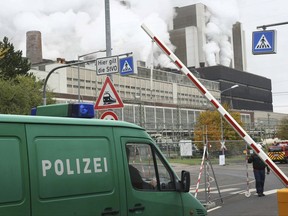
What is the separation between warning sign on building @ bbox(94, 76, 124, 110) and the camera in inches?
390

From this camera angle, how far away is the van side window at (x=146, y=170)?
4.92 m

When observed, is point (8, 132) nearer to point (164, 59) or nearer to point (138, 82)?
point (138, 82)

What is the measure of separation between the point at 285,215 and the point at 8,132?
13.8ft

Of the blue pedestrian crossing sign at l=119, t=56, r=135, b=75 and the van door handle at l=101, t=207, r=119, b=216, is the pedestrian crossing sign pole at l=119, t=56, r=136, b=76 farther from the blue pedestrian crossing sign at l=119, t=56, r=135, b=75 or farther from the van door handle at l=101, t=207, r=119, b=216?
the van door handle at l=101, t=207, r=119, b=216

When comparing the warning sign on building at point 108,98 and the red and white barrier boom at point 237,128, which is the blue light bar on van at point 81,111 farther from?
the warning sign on building at point 108,98

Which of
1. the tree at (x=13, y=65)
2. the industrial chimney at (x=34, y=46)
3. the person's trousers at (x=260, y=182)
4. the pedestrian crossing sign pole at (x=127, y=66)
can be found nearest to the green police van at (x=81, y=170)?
the person's trousers at (x=260, y=182)

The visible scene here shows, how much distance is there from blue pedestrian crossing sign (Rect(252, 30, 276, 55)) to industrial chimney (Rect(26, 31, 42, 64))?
72895 mm

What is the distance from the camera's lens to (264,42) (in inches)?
620

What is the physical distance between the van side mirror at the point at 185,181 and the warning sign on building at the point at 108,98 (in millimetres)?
4722

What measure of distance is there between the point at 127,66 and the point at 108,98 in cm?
508

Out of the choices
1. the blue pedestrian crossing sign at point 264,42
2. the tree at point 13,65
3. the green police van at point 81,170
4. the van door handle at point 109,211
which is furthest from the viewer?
Result: the tree at point 13,65

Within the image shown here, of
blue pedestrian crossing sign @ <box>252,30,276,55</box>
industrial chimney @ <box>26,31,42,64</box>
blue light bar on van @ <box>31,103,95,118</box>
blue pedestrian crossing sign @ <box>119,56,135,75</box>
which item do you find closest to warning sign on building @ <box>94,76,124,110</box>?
blue pedestrian crossing sign @ <box>119,56,135,75</box>

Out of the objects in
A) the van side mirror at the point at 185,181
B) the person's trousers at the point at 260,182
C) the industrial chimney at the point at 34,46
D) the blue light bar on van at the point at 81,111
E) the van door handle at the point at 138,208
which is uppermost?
the industrial chimney at the point at 34,46

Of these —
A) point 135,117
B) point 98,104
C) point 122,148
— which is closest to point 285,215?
point 122,148
